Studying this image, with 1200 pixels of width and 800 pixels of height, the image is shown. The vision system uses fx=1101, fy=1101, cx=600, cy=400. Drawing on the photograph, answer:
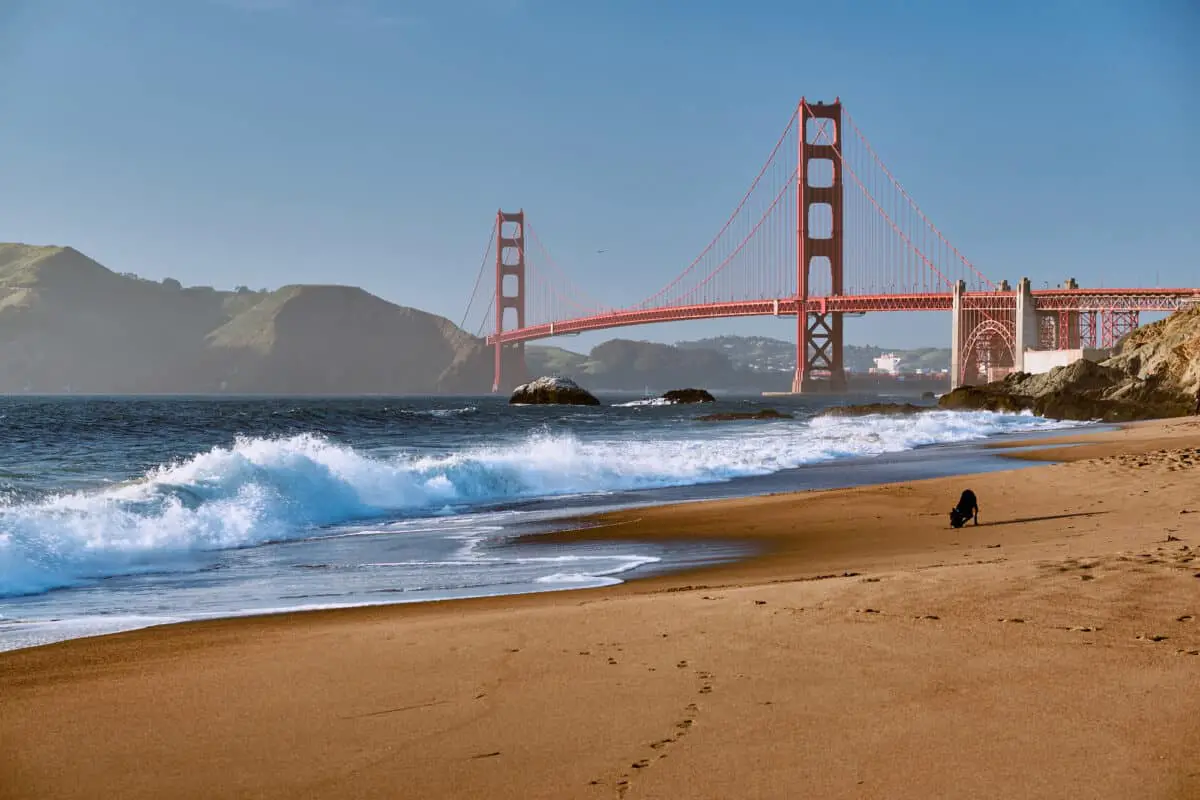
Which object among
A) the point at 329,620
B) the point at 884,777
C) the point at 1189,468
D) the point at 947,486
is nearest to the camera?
the point at 884,777

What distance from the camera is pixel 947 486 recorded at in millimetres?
13734

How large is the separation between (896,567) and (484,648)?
11.3ft

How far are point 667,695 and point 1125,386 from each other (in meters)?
40.2

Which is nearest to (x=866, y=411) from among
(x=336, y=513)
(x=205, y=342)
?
(x=336, y=513)

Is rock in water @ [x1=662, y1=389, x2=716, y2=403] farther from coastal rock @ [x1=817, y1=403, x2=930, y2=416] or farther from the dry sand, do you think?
the dry sand

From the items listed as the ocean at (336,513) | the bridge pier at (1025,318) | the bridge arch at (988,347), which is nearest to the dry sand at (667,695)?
the ocean at (336,513)

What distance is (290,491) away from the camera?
1353cm

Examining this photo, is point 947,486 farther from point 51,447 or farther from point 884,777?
point 51,447

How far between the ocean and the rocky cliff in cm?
→ 1099

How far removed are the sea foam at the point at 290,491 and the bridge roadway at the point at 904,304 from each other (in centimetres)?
4743

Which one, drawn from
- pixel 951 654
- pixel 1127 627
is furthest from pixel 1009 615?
pixel 951 654

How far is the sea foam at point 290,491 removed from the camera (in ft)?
Answer: 30.1

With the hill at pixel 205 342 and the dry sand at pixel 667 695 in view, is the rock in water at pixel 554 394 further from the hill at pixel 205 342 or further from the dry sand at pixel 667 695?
the hill at pixel 205 342

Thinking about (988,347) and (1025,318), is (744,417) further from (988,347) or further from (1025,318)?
(988,347)
